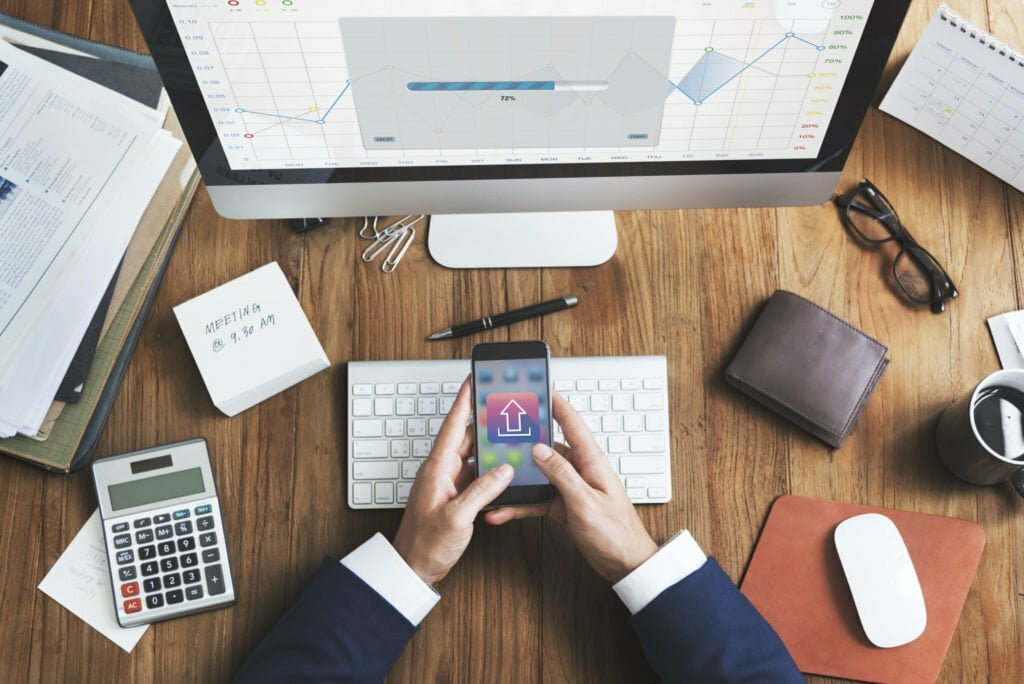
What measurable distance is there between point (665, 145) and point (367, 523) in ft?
1.61

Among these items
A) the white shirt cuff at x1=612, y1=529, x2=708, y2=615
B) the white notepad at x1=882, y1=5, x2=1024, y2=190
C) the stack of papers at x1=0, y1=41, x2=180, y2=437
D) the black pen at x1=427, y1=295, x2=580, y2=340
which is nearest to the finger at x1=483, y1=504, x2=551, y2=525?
the white shirt cuff at x1=612, y1=529, x2=708, y2=615

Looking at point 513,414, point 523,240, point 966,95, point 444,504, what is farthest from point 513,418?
point 966,95

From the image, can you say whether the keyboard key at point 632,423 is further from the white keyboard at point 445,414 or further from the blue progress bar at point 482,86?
the blue progress bar at point 482,86

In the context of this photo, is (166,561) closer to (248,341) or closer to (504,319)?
(248,341)

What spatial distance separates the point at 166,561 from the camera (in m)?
0.85

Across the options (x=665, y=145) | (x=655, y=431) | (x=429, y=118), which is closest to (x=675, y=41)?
(x=665, y=145)

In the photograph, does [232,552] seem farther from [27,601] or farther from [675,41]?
[675,41]

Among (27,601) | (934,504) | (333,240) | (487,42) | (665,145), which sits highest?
(487,42)

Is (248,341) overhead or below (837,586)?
overhead

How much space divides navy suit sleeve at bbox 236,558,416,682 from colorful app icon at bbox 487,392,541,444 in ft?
0.64

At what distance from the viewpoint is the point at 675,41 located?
2.27 feet

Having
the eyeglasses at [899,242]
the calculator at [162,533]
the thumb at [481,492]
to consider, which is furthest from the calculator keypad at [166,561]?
the eyeglasses at [899,242]

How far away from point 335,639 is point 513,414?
271 mm

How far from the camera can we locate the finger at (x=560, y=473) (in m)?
0.77
